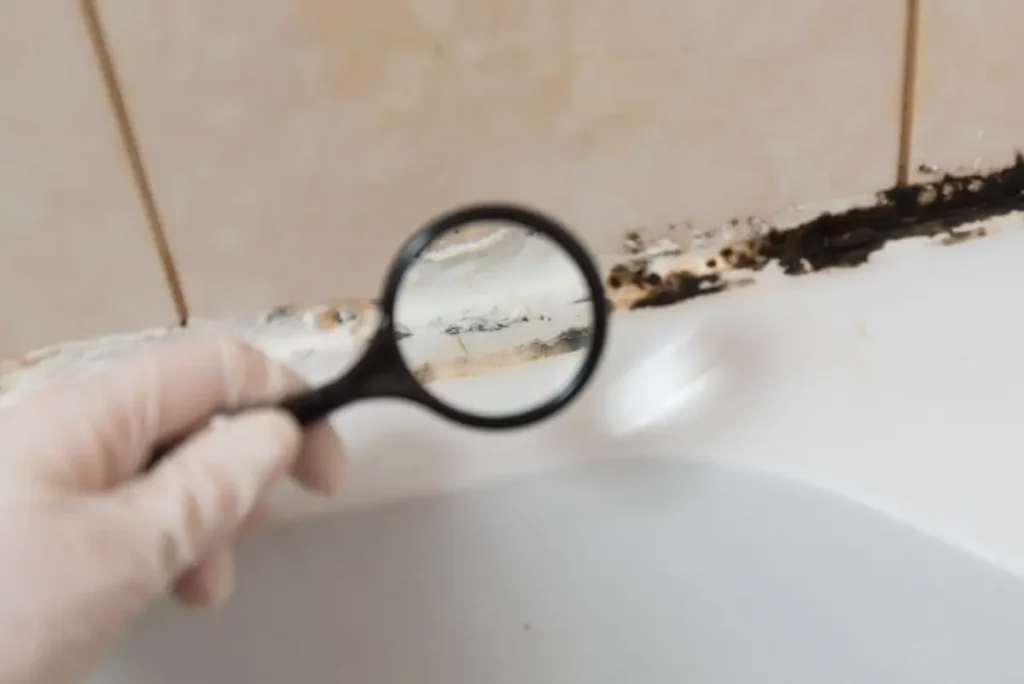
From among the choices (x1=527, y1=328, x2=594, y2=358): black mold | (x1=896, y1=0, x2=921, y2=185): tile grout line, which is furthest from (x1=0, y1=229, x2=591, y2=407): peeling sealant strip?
(x1=896, y1=0, x2=921, y2=185): tile grout line

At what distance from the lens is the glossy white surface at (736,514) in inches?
19.6

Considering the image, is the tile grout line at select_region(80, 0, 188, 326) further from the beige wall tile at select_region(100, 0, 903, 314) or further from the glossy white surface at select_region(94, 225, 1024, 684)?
the glossy white surface at select_region(94, 225, 1024, 684)

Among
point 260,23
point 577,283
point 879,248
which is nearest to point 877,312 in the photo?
point 879,248

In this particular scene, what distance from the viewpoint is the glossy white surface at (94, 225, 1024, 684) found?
19.6 inches

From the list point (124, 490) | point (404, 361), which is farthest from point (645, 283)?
point (124, 490)

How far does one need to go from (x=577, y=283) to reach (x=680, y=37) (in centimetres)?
13

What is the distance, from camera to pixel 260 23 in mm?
438

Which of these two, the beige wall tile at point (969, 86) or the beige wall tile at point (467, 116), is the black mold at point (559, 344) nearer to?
the beige wall tile at point (467, 116)

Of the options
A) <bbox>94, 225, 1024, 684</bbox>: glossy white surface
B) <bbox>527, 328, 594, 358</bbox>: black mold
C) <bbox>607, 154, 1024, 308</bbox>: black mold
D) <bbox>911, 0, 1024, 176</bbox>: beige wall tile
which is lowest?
<bbox>94, 225, 1024, 684</bbox>: glossy white surface

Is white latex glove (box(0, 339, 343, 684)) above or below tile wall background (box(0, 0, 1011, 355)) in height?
below

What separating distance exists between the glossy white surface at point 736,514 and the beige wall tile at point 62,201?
0.42ft

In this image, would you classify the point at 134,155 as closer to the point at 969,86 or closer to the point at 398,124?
the point at 398,124

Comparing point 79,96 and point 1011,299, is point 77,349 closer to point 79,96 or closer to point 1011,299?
point 79,96

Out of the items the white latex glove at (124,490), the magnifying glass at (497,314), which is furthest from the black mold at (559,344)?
the white latex glove at (124,490)
